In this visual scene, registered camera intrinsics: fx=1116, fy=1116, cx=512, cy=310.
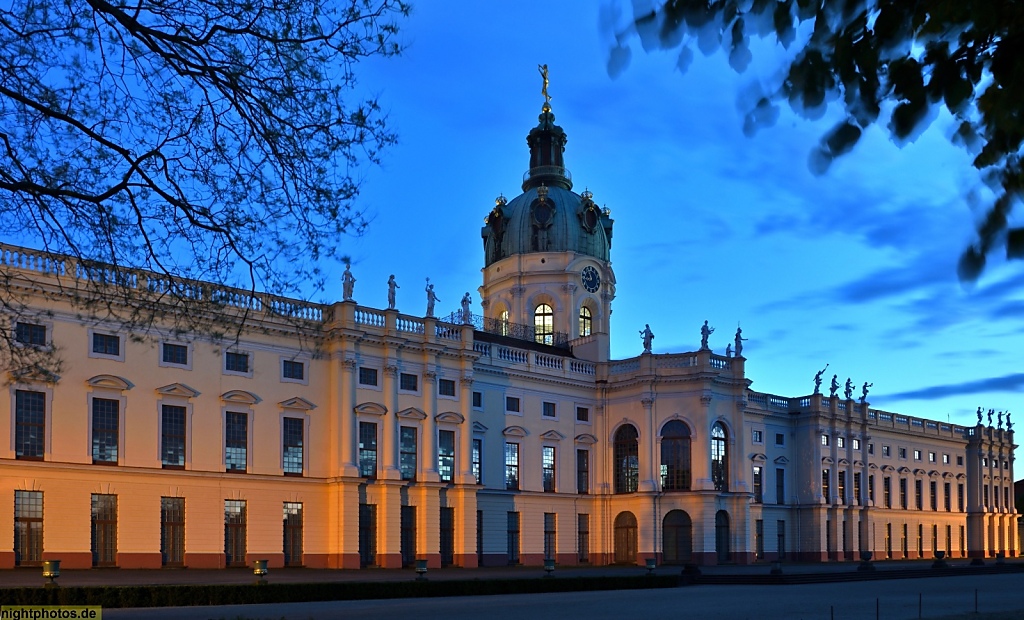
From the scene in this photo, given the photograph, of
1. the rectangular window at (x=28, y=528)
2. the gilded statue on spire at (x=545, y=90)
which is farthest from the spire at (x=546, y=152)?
the rectangular window at (x=28, y=528)

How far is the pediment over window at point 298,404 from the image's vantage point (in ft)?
170

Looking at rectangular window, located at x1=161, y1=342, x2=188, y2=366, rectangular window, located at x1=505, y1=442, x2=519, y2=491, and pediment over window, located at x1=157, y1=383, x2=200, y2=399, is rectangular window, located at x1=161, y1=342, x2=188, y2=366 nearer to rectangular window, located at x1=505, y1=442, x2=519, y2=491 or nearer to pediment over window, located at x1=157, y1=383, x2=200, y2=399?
pediment over window, located at x1=157, y1=383, x2=200, y2=399

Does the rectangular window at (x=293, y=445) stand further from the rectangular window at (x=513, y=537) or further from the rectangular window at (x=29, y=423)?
the rectangular window at (x=513, y=537)

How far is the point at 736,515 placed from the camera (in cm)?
6550

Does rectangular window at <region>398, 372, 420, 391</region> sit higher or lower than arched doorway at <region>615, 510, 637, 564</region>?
higher

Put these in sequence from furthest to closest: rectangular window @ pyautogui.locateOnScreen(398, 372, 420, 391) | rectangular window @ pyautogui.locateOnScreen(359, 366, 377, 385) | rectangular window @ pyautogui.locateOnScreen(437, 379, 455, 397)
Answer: rectangular window @ pyautogui.locateOnScreen(437, 379, 455, 397), rectangular window @ pyautogui.locateOnScreen(398, 372, 420, 391), rectangular window @ pyautogui.locateOnScreen(359, 366, 377, 385)

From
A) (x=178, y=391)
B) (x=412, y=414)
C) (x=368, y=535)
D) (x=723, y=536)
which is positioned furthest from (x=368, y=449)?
(x=723, y=536)

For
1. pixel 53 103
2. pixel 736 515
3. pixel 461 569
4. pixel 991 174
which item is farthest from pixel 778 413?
pixel 991 174

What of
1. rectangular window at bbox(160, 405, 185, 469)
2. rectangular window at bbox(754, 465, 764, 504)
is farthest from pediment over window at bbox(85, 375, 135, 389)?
rectangular window at bbox(754, 465, 764, 504)

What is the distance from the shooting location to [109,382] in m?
45.2

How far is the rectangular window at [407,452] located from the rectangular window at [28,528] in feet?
58.4

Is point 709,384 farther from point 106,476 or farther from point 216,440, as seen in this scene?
point 106,476

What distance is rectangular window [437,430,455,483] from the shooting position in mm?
57531

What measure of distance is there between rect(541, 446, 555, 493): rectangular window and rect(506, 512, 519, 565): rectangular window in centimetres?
286
